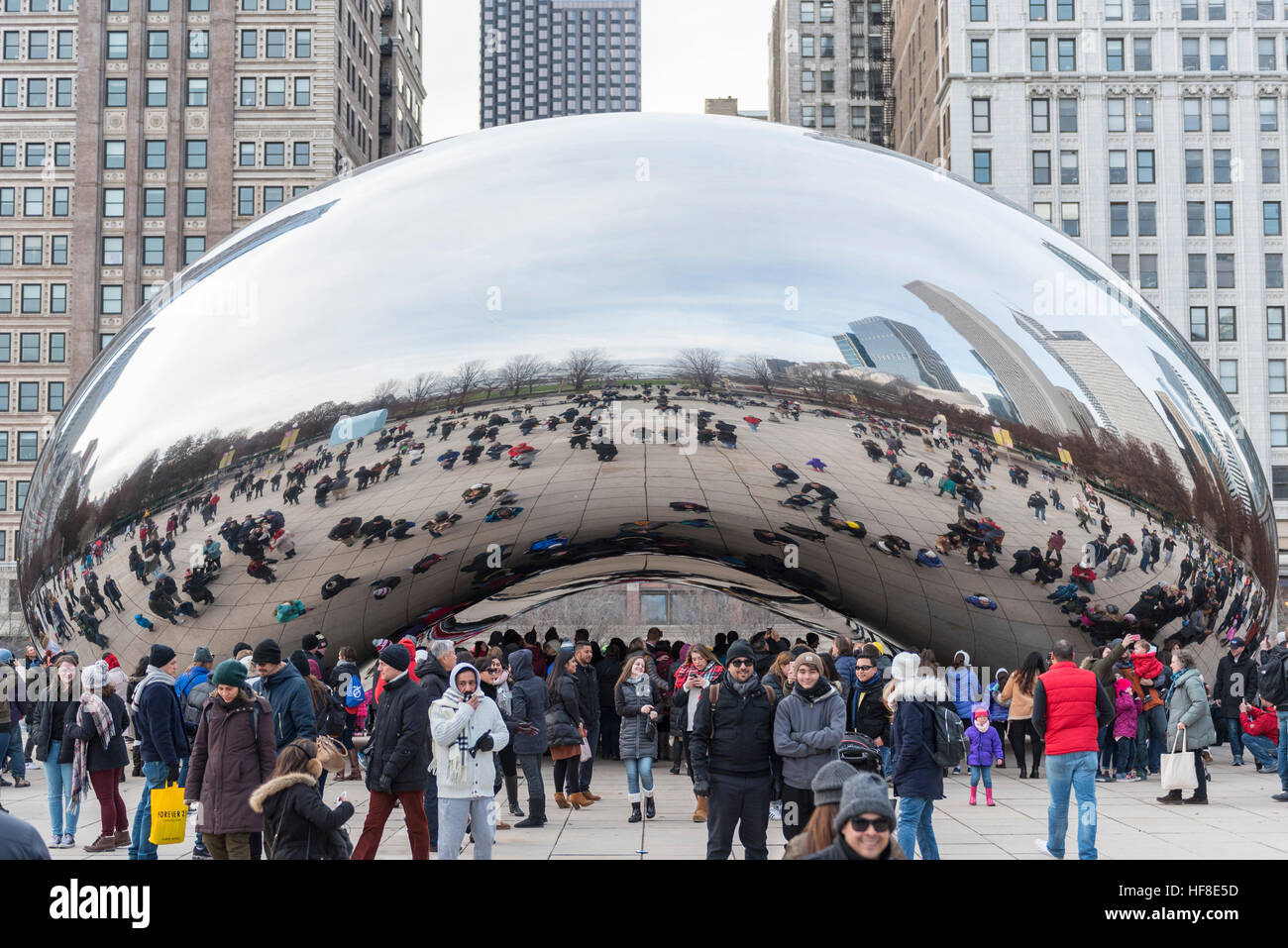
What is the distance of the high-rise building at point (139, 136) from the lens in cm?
6319

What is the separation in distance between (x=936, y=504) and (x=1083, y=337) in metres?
2.24

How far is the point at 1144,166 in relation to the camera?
63.2m

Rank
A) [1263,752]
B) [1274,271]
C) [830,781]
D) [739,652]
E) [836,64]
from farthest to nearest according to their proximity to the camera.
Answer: [836,64] → [1274,271] → [1263,752] → [739,652] → [830,781]

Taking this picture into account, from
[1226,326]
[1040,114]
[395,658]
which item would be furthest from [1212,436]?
[1040,114]

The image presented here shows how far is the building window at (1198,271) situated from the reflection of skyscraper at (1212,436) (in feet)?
174

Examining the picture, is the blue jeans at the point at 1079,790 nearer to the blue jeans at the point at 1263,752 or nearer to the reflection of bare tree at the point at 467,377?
the reflection of bare tree at the point at 467,377

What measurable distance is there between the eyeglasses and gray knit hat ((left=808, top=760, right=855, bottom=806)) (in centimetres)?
123

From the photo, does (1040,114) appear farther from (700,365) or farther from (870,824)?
(870,824)

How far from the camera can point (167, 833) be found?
7.30m

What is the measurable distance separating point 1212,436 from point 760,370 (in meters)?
5.08

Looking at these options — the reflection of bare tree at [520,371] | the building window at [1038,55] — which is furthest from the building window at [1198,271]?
the reflection of bare tree at [520,371]

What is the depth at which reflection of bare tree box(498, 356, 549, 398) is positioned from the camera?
39.5 ft
